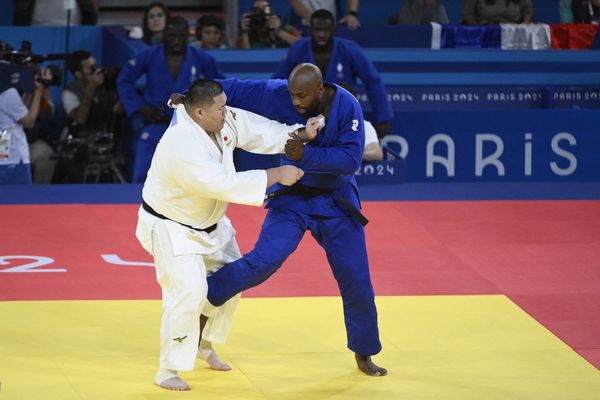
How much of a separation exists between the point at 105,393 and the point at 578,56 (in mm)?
7942

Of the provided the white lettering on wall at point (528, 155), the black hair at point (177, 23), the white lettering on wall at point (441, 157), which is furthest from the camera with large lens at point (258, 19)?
the white lettering on wall at point (528, 155)

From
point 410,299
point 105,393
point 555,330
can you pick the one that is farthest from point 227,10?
point 105,393

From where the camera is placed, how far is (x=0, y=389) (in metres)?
6.02

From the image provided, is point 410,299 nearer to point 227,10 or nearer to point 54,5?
point 227,10

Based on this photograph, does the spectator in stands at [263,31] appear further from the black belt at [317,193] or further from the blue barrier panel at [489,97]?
the black belt at [317,193]

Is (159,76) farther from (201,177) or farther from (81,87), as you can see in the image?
(201,177)

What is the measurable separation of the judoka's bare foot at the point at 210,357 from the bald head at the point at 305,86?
4.33ft

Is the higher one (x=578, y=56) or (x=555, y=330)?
(x=578, y=56)

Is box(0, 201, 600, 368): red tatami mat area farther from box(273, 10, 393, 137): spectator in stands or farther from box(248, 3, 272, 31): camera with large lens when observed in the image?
box(248, 3, 272, 31): camera with large lens

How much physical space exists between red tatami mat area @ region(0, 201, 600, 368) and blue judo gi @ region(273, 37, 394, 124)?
3.11 ft

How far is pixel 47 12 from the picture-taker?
1339 centimetres

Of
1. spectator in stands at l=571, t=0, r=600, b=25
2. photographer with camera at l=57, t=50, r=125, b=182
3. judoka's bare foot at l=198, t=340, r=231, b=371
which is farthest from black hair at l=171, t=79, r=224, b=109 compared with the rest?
spectator in stands at l=571, t=0, r=600, b=25

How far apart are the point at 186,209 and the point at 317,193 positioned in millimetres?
690

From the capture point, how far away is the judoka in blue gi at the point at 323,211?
620 cm
